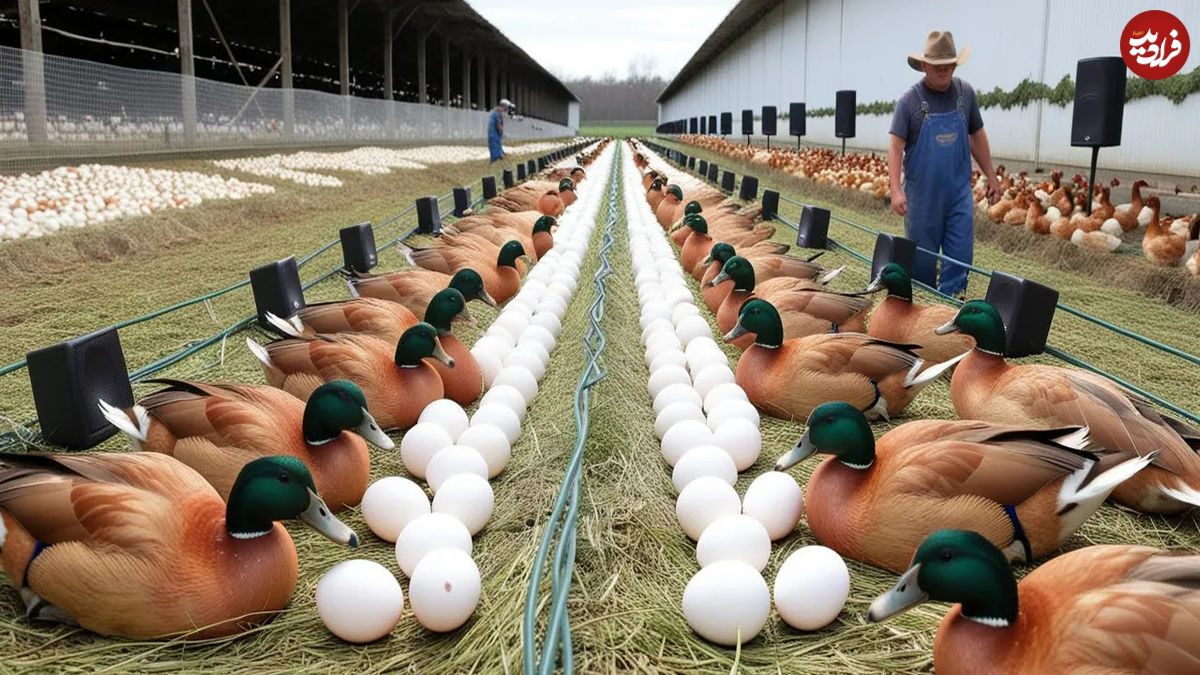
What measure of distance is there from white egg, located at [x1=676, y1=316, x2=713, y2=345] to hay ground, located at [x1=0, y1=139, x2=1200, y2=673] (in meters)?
0.71

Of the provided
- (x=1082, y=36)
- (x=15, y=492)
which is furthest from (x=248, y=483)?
(x=1082, y=36)

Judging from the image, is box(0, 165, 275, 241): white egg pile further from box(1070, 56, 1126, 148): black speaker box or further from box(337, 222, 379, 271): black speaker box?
box(1070, 56, 1126, 148): black speaker box

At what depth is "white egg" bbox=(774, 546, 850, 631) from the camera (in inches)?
94.2

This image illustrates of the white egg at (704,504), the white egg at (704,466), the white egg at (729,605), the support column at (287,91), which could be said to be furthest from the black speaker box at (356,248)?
the support column at (287,91)

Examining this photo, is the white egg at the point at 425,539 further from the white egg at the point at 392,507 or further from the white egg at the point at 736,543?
the white egg at the point at 736,543

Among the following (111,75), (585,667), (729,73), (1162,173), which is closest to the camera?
(585,667)

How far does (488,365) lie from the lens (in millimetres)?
4551

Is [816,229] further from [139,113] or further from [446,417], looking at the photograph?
[139,113]

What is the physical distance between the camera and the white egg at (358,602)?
2.34 meters

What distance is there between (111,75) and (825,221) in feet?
37.1

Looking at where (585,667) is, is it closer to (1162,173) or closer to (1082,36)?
(1162,173)

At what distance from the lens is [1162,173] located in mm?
11742

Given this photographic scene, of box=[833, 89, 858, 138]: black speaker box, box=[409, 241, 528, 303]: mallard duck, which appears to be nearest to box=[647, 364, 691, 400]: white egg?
box=[409, 241, 528, 303]: mallard duck

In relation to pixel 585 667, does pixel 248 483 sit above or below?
above
